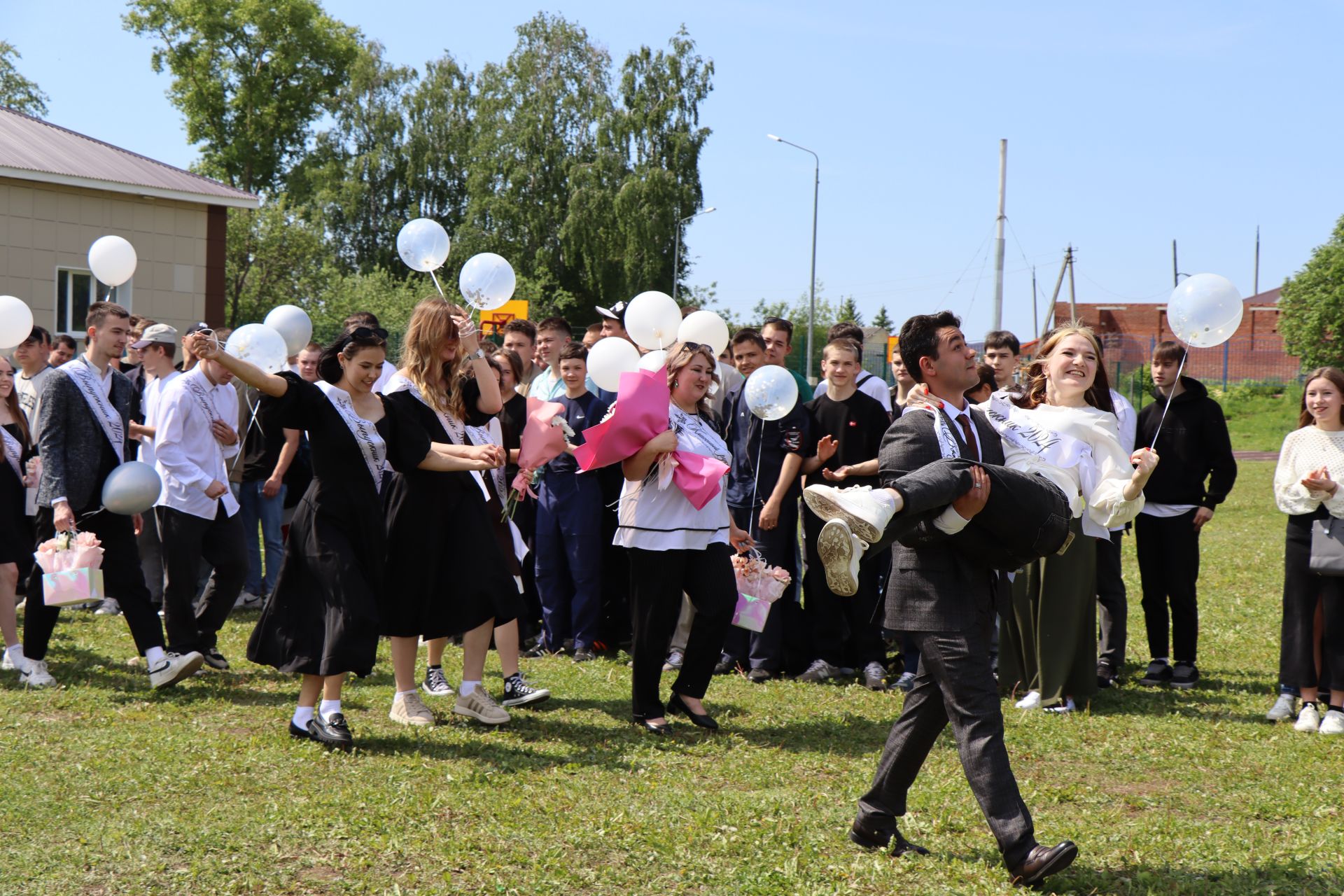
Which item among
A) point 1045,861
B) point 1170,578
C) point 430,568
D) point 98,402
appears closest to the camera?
point 1045,861

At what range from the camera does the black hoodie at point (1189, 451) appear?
788 cm

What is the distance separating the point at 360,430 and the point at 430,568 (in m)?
0.77

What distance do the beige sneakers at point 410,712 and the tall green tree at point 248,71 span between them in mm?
46063

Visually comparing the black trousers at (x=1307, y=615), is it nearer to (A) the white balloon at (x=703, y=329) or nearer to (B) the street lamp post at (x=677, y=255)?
(A) the white balloon at (x=703, y=329)

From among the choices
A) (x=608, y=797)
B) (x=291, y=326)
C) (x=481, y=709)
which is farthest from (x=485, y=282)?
(x=608, y=797)

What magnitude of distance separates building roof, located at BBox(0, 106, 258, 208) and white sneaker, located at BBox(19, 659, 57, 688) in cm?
1620

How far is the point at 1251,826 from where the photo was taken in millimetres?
4832

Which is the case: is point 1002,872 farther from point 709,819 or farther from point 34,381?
point 34,381

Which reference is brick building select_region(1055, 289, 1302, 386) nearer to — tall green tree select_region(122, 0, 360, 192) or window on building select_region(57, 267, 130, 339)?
window on building select_region(57, 267, 130, 339)

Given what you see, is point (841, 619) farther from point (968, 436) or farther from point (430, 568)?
point (968, 436)

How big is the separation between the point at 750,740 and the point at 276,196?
50009mm

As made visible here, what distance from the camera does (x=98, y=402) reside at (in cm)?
718

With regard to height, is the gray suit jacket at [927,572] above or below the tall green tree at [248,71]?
below

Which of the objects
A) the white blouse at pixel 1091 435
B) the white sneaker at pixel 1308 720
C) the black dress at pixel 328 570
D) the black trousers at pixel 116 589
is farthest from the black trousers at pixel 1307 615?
the black trousers at pixel 116 589
